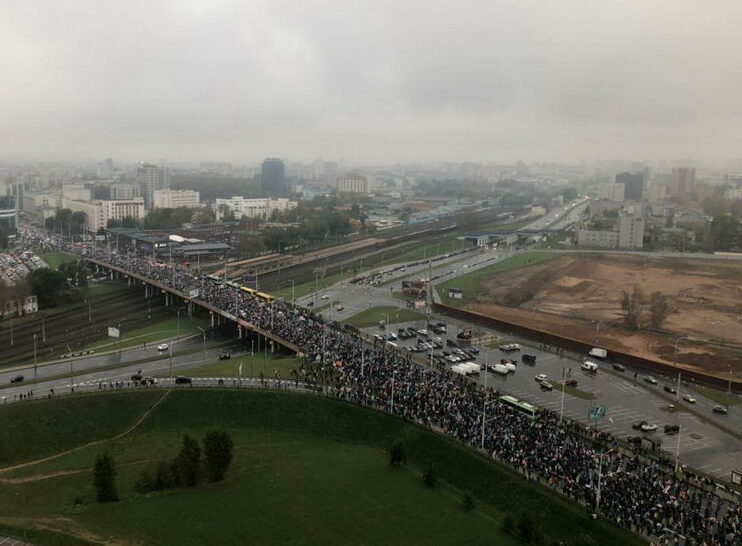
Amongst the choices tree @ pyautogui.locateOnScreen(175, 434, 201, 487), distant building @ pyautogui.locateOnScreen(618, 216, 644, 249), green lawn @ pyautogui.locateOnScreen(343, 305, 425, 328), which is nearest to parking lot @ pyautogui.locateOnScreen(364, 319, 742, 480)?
green lawn @ pyautogui.locateOnScreen(343, 305, 425, 328)

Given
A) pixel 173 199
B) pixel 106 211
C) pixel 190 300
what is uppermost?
pixel 173 199

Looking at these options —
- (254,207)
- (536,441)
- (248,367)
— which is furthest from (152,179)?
(536,441)

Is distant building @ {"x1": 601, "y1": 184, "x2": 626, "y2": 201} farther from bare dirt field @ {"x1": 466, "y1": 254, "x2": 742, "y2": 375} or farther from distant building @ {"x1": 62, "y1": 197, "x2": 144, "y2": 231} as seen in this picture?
distant building @ {"x1": 62, "y1": 197, "x2": 144, "y2": 231}

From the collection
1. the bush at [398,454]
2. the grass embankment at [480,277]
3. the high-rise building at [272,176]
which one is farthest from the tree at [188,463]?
the high-rise building at [272,176]

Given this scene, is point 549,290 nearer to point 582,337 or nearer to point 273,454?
point 582,337

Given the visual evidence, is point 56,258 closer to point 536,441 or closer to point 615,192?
point 536,441
